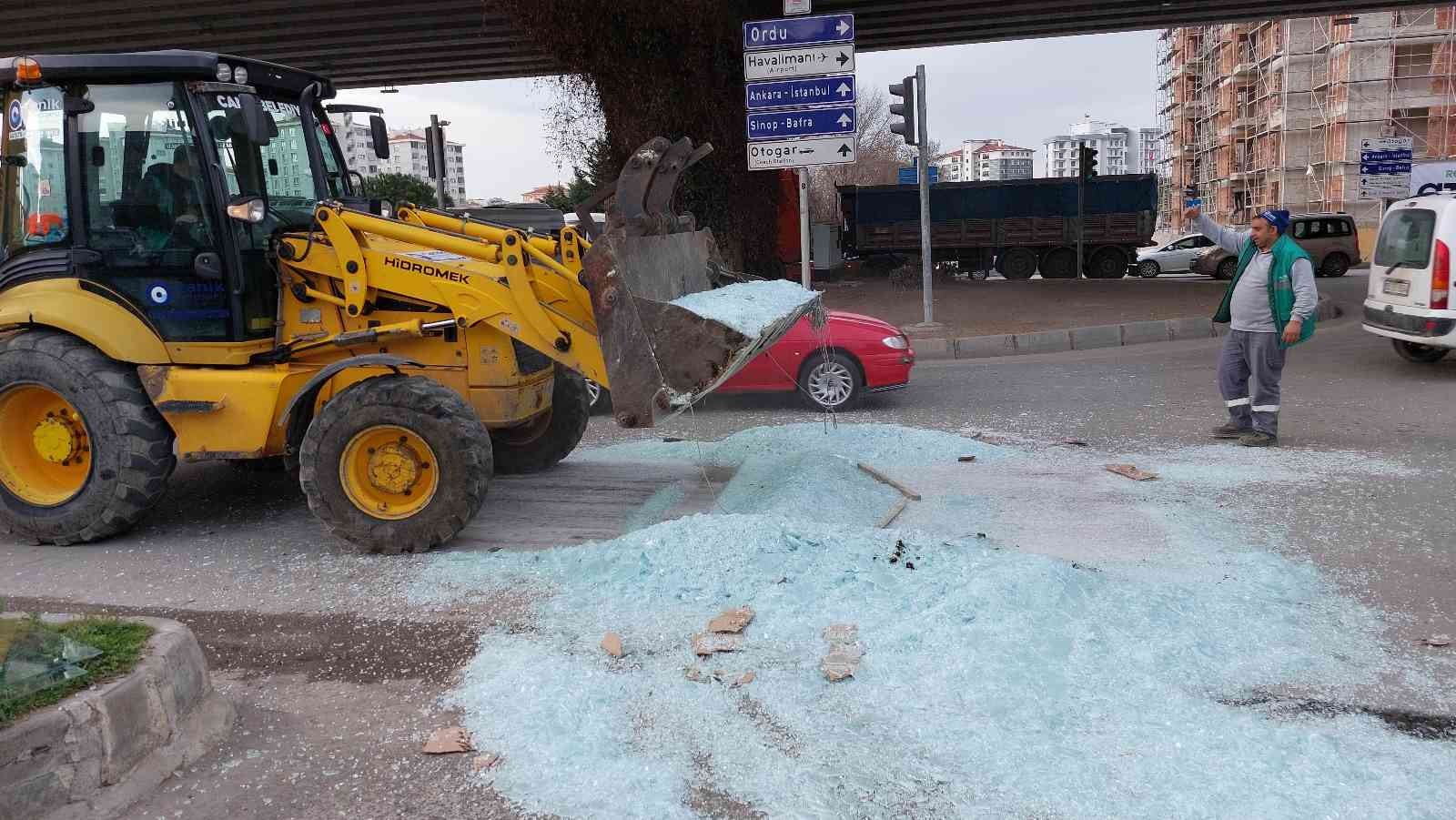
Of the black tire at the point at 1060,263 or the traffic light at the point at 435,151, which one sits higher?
the traffic light at the point at 435,151

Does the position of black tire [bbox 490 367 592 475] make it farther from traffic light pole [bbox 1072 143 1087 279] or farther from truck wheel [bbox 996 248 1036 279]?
truck wheel [bbox 996 248 1036 279]

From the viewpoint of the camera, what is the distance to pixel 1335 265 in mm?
27844

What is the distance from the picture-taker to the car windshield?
590 cm

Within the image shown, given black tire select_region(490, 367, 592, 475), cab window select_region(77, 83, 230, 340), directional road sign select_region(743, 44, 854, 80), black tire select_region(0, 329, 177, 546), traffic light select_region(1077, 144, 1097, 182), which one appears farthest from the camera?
traffic light select_region(1077, 144, 1097, 182)

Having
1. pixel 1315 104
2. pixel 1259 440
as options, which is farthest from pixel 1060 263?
pixel 1315 104

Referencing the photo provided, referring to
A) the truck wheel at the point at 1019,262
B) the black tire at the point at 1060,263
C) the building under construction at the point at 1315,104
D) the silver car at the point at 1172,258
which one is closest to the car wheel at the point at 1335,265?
the silver car at the point at 1172,258

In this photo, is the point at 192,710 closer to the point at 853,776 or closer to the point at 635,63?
the point at 853,776

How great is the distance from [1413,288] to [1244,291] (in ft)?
13.7

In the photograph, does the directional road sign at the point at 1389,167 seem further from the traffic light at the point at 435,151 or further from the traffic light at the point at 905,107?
the traffic light at the point at 435,151

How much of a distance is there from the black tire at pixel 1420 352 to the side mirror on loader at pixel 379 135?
10.4 metres

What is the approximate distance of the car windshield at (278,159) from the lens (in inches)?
232

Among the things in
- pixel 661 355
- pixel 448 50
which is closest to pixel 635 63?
pixel 448 50

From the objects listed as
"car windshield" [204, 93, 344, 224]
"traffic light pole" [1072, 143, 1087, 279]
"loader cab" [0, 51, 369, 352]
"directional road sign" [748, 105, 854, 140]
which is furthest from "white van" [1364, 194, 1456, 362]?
"traffic light pole" [1072, 143, 1087, 279]

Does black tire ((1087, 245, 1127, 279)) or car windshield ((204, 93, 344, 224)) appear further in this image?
black tire ((1087, 245, 1127, 279))
